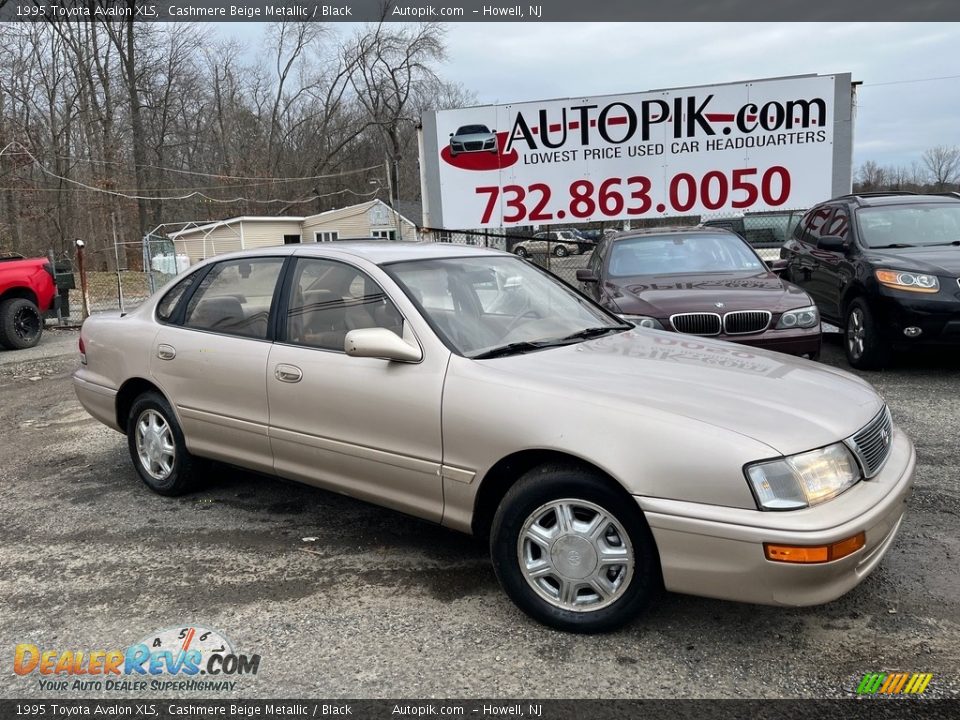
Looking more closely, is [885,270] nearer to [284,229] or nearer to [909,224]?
[909,224]

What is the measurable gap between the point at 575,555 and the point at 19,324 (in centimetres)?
1171

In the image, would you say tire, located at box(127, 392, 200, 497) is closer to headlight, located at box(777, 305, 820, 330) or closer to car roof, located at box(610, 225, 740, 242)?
headlight, located at box(777, 305, 820, 330)

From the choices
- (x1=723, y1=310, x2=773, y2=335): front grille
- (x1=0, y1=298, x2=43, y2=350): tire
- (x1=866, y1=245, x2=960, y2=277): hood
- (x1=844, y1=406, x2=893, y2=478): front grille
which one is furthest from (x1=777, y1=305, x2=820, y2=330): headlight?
(x1=0, y1=298, x2=43, y2=350): tire

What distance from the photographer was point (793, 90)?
11422mm

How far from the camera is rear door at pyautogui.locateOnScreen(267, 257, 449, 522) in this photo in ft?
10.7

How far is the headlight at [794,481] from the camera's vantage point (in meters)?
2.50

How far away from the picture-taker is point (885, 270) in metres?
6.96

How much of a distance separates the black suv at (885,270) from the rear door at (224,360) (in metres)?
5.62

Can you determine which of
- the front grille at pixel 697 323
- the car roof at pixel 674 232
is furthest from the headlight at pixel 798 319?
the car roof at pixel 674 232

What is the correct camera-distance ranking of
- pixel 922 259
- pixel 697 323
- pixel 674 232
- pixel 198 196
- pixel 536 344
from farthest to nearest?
pixel 198 196, pixel 674 232, pixel 922 259, pixel 697 323, pixel 536 344

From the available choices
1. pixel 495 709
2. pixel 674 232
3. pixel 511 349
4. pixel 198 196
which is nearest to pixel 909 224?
pixel 674 232

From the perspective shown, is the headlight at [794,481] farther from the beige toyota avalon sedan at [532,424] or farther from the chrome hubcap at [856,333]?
the chrome hubcap at [856,333]

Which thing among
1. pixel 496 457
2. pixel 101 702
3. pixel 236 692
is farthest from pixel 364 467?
pixel 101 702

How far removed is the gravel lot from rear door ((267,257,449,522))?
415 mm
